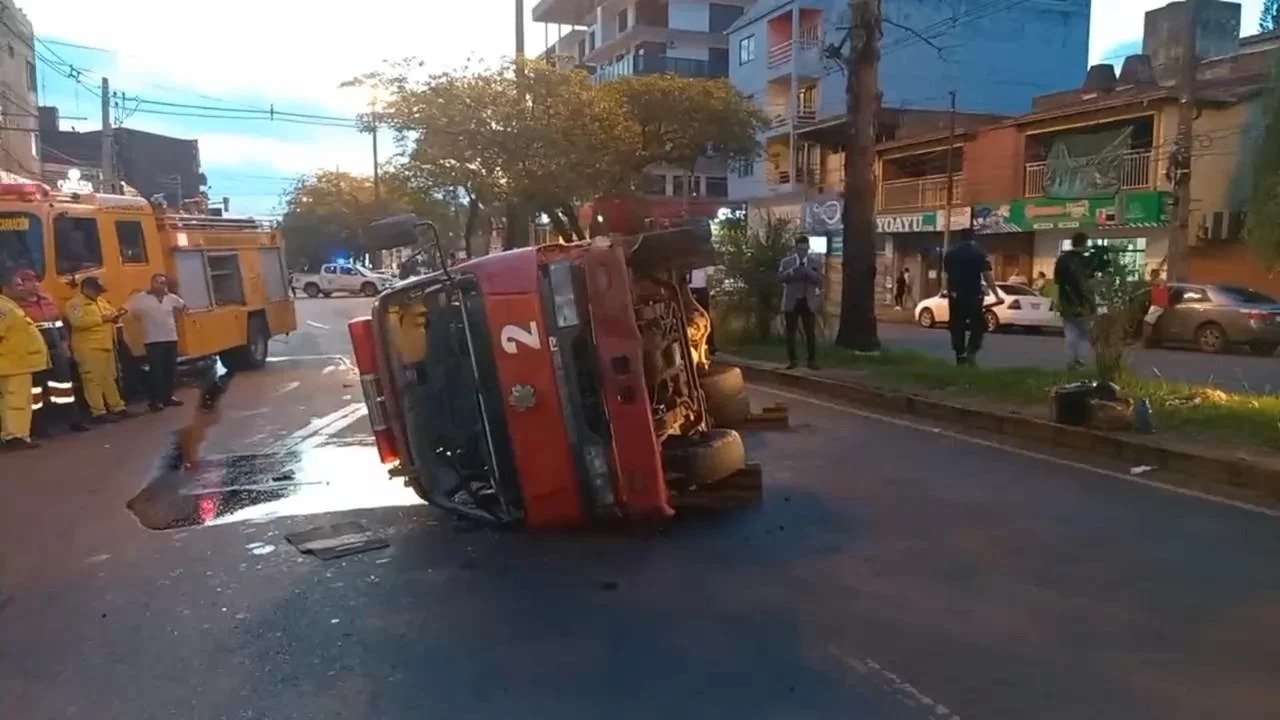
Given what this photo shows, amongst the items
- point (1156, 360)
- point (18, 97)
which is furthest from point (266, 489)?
point (18, 97)

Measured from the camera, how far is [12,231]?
497 inches

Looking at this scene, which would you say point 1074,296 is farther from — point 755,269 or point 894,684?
point 894,684

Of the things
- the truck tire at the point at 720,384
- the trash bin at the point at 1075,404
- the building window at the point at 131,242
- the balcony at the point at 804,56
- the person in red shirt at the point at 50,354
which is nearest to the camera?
the truck tire at the point at 720,384

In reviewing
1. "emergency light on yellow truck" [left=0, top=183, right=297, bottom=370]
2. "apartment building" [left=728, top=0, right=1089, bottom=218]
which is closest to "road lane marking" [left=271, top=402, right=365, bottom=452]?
"emergency light on yellow truck" [left=0, top=183, right=297, bottom=370]

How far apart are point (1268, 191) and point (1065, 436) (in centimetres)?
1628

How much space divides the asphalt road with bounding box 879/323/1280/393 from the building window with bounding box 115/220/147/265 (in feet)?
35.6

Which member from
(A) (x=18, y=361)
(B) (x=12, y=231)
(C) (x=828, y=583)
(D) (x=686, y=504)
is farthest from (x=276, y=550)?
(B) (x=12, y=231)

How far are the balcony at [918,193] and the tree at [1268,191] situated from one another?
40.8 ft

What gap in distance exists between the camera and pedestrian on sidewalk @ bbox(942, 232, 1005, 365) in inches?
524

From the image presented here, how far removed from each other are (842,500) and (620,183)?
23.1 meters

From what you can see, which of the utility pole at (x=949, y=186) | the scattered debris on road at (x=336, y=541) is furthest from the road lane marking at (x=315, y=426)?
the utility pole at (x=949, y=186)

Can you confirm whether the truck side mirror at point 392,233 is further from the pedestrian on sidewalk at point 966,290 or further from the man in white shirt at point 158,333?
the pedestrian on sidewalk at point 966,290

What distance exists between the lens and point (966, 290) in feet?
44.2

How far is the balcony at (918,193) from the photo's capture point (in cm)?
3597
